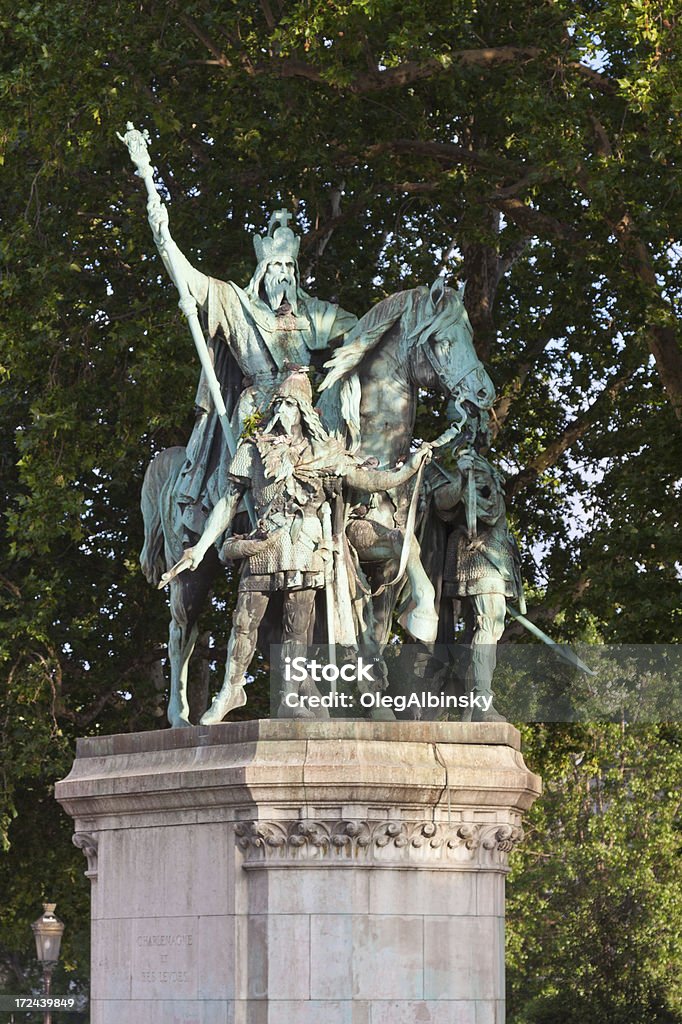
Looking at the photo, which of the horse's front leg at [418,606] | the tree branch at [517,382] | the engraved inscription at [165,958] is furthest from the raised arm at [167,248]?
the tree branch at [517,382]

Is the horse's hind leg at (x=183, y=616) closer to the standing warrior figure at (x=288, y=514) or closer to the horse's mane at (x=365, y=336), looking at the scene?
the standing warrior figure at (x=288, y=514)

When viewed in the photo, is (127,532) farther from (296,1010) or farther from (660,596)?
(296,1010)

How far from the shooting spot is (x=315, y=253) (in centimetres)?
2305

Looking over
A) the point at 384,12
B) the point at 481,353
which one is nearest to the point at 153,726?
the point at 481,353

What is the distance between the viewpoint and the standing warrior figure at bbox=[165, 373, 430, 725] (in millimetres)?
12719

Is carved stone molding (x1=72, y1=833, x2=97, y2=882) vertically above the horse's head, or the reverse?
the horse's head

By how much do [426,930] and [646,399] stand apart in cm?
1210

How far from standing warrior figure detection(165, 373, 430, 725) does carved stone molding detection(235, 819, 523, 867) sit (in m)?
1.07

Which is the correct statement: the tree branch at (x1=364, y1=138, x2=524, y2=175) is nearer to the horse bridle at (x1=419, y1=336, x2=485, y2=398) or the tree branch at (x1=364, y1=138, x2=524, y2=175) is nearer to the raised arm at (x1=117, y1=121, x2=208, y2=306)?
the raised arm at (x1=117, y1=121, x2=208, y2=306)

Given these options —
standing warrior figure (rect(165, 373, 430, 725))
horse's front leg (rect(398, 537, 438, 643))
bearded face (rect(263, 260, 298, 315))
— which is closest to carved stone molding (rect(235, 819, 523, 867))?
standing warrior figure (rect(165, 373, 430, 725))

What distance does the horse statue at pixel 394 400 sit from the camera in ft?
43.3

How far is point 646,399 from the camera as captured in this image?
23016 mm

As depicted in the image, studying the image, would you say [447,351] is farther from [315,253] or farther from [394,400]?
[315,253]

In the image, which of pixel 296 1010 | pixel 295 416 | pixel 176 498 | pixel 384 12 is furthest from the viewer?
pixel 384 12
